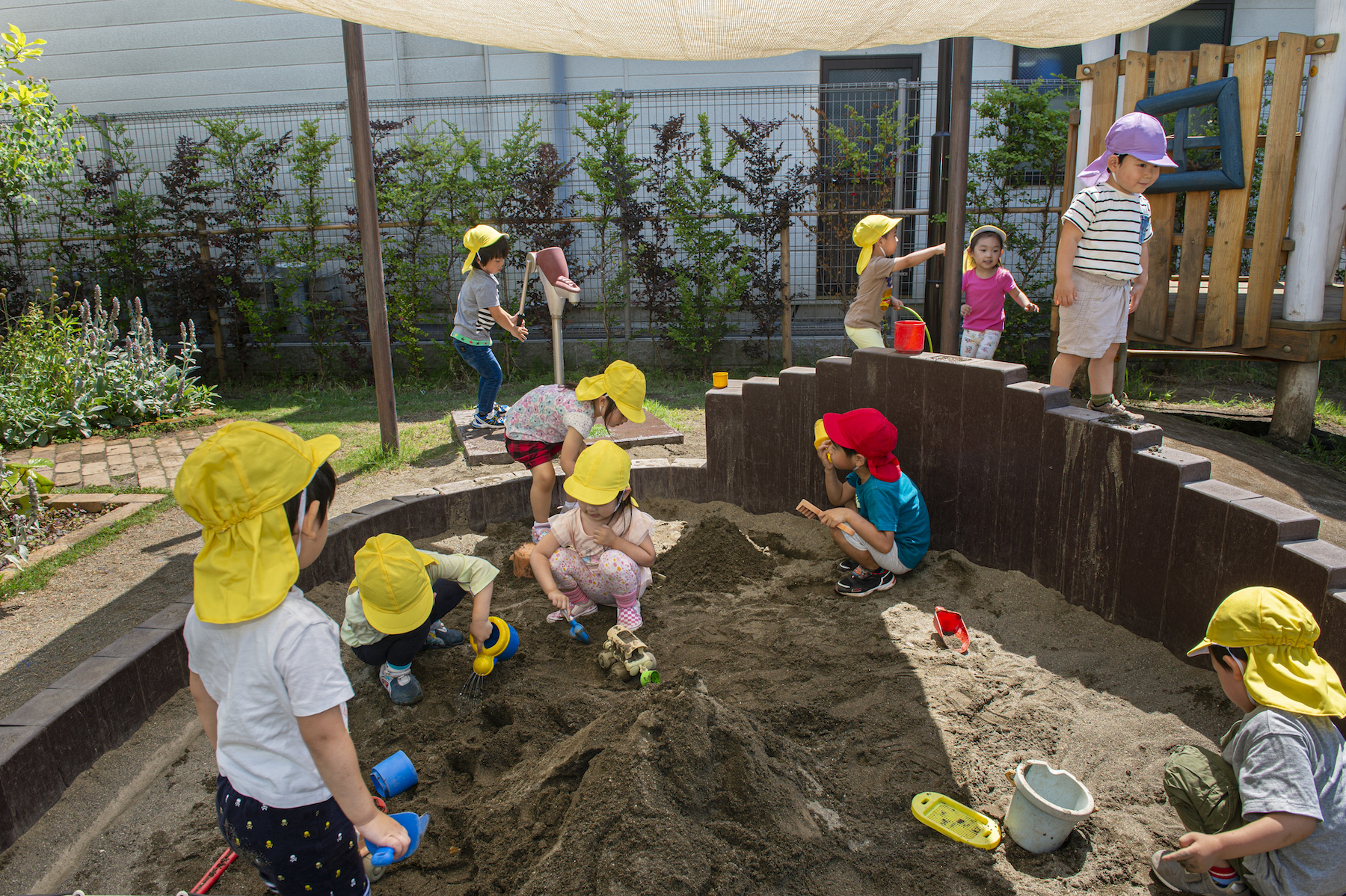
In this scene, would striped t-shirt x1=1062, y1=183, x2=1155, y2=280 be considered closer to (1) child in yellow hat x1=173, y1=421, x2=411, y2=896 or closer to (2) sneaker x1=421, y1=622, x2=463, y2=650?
(2) sneaker x1=421, y1=622, x2=463, y2=650

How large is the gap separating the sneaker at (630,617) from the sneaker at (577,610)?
0.19 metres

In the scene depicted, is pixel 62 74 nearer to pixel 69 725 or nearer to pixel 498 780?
pixel 69 725

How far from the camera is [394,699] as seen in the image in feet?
9.85

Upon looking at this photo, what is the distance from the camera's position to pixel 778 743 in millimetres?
2457

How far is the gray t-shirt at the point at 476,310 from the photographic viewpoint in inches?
246

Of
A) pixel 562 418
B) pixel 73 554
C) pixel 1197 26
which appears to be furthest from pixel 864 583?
pixel 1197 26

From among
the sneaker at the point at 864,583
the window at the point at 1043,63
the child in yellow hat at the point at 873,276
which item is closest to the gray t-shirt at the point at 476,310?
the child in yellow hat at the point at 873,276

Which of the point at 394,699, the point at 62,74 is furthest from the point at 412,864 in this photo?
the point at 62,74

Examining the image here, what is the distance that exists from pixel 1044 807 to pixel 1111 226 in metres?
2.87

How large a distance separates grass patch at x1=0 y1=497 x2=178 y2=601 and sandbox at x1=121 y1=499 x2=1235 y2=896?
58.5 inches

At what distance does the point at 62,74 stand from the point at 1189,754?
13.8m

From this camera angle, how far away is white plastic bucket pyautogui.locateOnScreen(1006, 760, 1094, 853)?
2176 millimetres

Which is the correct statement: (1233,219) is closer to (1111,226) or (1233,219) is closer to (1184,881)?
(1111,226)

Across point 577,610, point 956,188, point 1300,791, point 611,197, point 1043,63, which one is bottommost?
point 577,610
